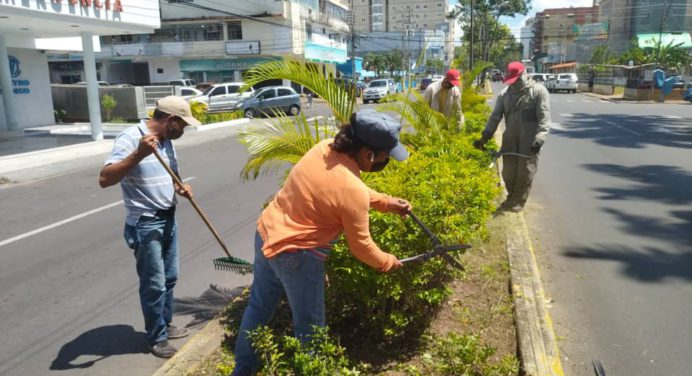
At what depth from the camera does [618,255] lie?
530cm

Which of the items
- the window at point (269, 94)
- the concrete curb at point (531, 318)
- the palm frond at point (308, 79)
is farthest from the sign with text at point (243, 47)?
the concrete curb at point (531, 318)

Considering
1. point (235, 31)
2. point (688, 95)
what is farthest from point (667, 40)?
point (235, 31)

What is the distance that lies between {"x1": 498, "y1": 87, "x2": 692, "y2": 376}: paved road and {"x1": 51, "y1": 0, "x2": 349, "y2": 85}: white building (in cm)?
3314

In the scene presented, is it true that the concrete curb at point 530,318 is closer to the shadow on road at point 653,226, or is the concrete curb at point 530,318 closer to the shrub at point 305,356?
the shadow on road at point 653,226

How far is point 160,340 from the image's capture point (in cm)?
357

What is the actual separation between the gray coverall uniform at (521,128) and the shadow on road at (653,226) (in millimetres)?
1271

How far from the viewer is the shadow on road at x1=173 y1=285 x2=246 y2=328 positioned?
4.17 metres

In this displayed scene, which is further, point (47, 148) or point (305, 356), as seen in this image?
point (47, 148)

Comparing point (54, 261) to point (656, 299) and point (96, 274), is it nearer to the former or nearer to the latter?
point (96, 274)

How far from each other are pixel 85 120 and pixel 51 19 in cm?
1095

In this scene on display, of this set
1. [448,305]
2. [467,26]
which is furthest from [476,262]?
[467,26]

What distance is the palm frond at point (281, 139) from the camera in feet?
13.9

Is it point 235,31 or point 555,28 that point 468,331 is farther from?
point 555,28

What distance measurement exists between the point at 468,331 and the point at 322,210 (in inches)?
64.2
